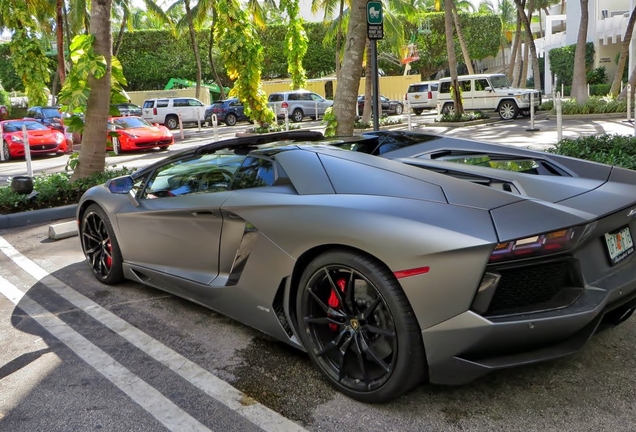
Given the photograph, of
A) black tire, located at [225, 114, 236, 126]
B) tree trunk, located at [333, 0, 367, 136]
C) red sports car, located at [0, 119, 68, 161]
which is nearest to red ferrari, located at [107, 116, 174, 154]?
red sports car, located at [0, 119, 68, 161]

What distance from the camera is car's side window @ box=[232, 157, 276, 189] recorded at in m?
3.66

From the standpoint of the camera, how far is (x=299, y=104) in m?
33.2

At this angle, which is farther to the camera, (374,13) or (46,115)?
(46,115)

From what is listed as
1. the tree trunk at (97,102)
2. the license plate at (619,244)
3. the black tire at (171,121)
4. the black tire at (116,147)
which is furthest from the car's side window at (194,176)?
the black tire at (171,121)

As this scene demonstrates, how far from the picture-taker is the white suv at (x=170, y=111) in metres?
31.9

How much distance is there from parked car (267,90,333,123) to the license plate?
30516 mm

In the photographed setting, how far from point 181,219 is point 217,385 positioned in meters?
1.25

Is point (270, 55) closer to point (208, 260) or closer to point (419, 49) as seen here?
point (419, 49)

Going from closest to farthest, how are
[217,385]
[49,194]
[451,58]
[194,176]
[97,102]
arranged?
[217,385] → [194,176] → [49,194] → [97,102] → [451,58]

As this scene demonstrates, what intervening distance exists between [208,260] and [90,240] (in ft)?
6.57

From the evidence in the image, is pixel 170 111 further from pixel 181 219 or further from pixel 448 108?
pixel 181 219

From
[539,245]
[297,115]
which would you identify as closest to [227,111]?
[297,115]

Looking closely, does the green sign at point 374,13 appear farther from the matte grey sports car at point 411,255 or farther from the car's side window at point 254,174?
the car's side window at point 254,174

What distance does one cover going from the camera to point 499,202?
2.81m
